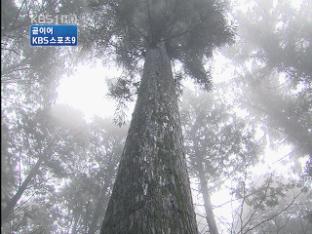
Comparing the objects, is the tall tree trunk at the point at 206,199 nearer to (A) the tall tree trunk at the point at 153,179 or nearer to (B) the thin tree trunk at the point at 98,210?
(B) the thin tree trunk at the point at 98,210

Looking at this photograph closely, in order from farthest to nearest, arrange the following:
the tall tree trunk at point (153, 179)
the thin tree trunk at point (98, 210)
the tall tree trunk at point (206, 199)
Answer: the thin tree trunk at point (98, 210) < the tall tree trunk at point (206, 199) < the tall tree trunk at point (153, 179)

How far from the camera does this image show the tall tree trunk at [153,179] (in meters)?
2.38

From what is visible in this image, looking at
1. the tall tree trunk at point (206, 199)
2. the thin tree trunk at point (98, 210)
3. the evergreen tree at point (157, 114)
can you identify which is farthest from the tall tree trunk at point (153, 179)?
the thin tree trunk at point (98, 210)

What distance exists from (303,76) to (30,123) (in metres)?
12.4

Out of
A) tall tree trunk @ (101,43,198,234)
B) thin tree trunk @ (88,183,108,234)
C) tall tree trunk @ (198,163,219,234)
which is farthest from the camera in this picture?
thin tree trunk @ (88,183,108,234)

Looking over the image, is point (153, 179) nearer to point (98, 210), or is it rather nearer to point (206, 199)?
point (206, 199)

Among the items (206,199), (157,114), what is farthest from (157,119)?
(206,199)

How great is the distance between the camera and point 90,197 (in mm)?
13930

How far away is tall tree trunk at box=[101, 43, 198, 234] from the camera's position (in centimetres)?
238

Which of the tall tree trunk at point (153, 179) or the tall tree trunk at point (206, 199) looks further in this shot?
the tall tree trunk at point (206, 199)

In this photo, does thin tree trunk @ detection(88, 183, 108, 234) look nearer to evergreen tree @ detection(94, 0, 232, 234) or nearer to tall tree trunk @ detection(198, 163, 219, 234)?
tall tree trunk @ detection(198, 163, 219, 234)

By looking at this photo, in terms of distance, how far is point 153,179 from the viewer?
2.78 metres

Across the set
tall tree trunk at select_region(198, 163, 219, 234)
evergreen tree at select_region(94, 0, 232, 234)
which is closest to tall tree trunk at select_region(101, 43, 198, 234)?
evergreen tree at select_region(94, 0, 232, 234)

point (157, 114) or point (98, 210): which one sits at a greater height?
A: point (98, 210)
